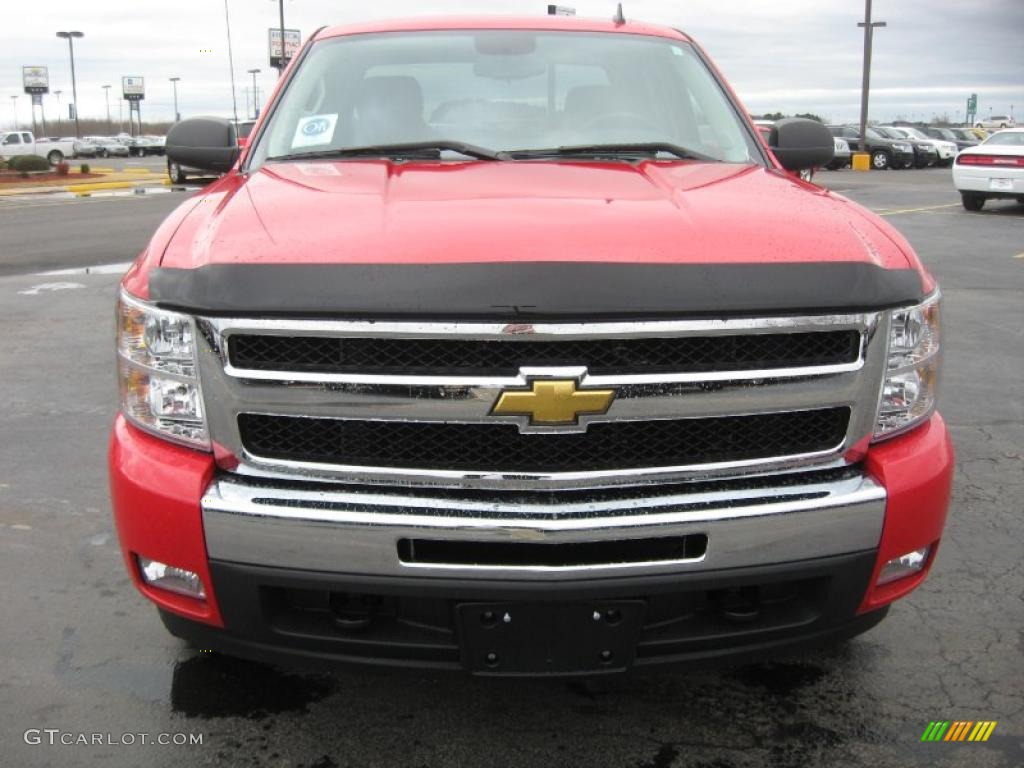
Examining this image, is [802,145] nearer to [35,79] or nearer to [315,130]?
[315,130]

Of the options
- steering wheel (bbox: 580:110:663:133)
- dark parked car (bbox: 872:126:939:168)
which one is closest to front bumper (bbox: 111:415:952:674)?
steering wheel (bbox: 580:110:663:133)

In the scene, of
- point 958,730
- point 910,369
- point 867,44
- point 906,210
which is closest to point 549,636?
point 910,369

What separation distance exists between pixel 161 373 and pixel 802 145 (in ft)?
8.97

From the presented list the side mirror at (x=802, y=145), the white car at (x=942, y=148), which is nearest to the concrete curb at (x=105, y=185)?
the side mirror at (x=802, y=145)

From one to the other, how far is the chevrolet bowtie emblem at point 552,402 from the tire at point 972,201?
772 inches

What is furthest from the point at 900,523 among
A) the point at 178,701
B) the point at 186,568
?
the point at 178,701

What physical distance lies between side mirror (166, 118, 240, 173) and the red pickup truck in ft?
4.94

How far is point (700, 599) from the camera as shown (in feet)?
7.48

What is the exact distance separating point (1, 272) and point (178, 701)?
10.00 meters

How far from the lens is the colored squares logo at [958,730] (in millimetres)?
2633

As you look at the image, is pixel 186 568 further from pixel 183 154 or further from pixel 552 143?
pixel 183 154

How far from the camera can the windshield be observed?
3461mm

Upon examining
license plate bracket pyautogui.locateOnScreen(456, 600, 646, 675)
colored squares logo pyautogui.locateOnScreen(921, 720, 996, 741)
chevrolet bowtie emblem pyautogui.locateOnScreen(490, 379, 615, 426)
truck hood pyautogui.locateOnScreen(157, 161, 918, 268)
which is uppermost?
truck hood pyautogui.locateOnScreen(157, 161, 918, 268)

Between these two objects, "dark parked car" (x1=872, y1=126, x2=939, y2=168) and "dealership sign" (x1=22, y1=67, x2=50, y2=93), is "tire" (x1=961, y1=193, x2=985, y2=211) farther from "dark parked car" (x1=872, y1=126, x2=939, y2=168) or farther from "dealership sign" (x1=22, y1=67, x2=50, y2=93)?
"dealership sign" (x1=22, y1=67, x2=50, y2=93)
